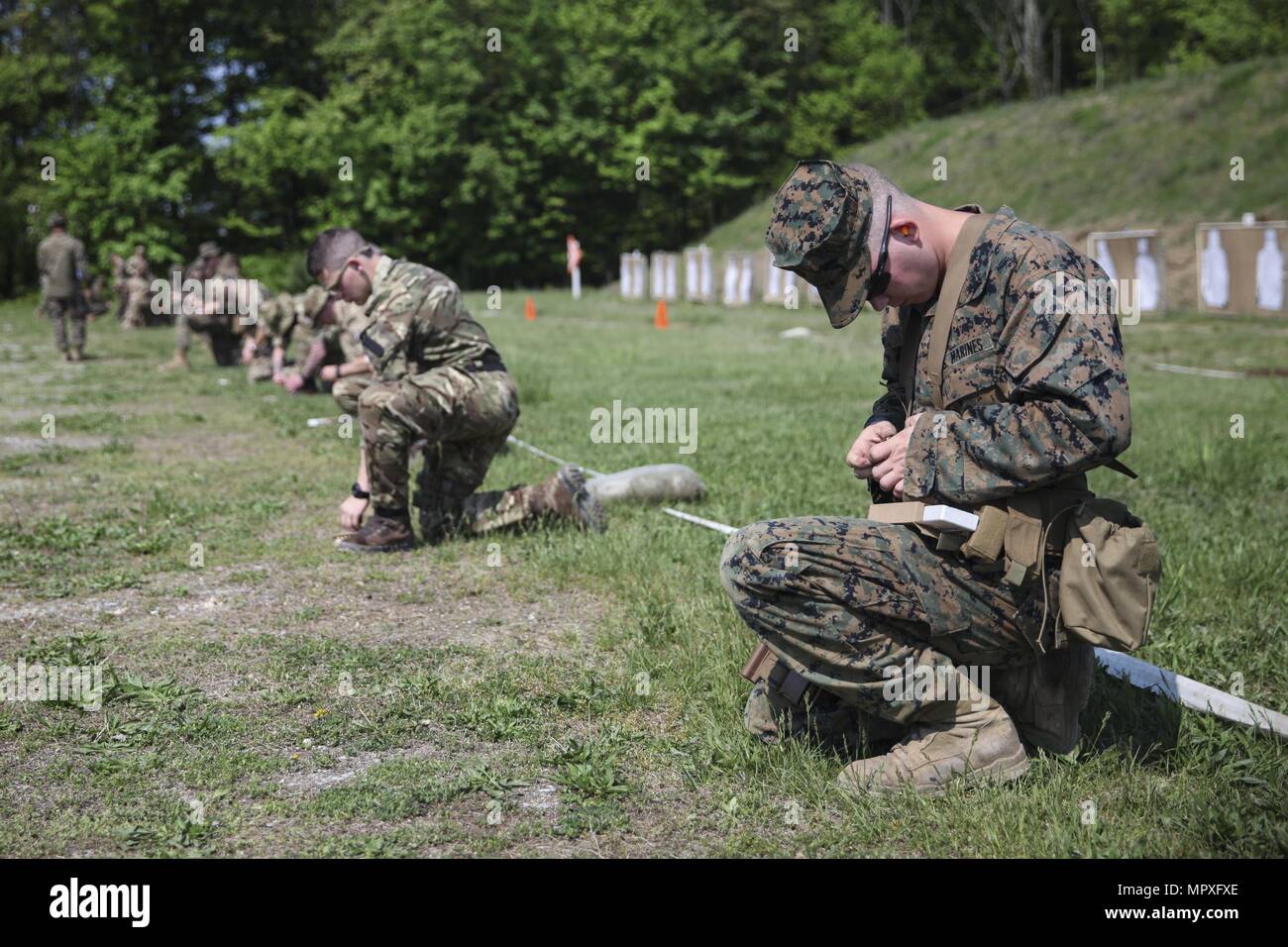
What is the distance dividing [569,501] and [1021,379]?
4.12 meters

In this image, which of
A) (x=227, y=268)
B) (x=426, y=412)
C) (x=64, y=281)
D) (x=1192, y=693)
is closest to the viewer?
(x=1192, y=693)

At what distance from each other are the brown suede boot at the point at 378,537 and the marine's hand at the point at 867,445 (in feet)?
12.3

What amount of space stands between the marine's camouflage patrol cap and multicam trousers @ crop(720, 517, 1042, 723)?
66 cm

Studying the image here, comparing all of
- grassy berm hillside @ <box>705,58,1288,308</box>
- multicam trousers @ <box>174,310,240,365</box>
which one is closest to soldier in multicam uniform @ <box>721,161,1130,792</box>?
multicam trousers @ <box>174,310,240,365</box>

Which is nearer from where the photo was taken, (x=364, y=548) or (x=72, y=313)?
(x=364, y=548)

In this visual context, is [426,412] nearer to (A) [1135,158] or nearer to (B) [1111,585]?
(B) [1111,585]

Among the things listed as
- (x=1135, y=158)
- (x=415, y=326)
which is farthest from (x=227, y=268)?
(x=1135, y=158)

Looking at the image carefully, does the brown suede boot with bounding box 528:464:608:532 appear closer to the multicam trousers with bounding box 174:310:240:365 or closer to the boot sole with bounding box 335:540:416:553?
the boot sole with bounding box 335:540:416:553

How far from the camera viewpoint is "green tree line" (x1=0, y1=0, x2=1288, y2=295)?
1889 inches

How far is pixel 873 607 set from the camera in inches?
138

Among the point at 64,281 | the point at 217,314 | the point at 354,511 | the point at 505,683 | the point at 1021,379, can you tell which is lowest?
the point at 505,683

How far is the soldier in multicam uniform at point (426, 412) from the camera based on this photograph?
675 centimetres

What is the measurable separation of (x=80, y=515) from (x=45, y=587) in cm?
197
